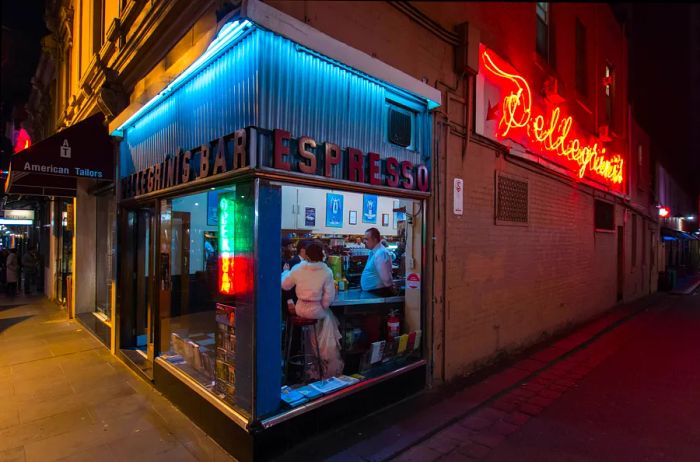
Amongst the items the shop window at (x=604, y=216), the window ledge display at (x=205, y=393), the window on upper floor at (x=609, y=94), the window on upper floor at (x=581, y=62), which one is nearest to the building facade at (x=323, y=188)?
the window ledge display at (x=205, y=393)

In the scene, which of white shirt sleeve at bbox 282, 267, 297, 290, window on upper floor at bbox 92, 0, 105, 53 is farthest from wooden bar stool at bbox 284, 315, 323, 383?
window on upper floor at bbox 92, 0, 105, 53

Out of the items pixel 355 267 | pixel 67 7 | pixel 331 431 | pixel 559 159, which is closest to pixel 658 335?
pixel 559 159

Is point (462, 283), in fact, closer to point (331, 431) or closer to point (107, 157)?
point (331, 431)

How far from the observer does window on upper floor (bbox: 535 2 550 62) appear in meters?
8.61

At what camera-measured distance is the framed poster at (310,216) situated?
587 centimetres

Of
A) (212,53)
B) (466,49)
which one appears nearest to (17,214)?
(212,53)

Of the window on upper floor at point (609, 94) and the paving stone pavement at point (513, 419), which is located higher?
the window on upper floor at point (609, 94)

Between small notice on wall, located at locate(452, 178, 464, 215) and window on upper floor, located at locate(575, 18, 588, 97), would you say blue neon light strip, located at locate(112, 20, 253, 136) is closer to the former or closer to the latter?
small notice on wall, located at locate(452, 178, 464, 215)

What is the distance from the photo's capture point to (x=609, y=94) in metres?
12.8

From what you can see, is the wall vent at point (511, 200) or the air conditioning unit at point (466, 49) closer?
the air conditioning unit at point (466, 49)

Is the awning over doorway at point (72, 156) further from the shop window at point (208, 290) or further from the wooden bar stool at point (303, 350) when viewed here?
the wooden bar stool at point (303, 350)

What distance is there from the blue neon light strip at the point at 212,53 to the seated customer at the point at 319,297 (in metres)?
2.35

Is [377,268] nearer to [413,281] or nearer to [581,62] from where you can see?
[413,281]

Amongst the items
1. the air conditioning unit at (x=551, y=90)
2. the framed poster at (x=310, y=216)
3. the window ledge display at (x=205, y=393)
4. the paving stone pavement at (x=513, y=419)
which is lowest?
the paving stone pavement at (x=513, y=419)
